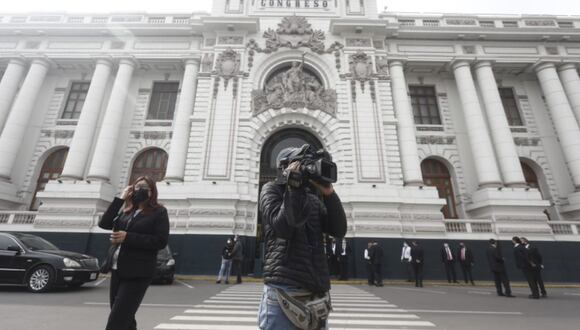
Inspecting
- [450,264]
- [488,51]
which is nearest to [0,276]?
[450,264]

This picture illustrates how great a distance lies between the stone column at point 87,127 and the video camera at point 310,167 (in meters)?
19.1

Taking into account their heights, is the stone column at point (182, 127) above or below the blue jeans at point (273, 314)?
above

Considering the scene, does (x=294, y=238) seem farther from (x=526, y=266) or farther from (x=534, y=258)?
(x=534, y=258)

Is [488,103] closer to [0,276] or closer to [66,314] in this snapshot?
[66,314]

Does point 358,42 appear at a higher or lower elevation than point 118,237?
higher

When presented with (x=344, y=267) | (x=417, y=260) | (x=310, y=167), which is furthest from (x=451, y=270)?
(x=310, y=167)

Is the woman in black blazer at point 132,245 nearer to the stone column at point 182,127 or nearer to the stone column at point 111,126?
the stone column at point 182,127

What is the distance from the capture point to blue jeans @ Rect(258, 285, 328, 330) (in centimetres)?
189

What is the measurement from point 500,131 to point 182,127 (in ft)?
65.7

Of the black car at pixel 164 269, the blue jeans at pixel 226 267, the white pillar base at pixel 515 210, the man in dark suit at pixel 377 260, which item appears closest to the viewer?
the black car at pixel 164 269

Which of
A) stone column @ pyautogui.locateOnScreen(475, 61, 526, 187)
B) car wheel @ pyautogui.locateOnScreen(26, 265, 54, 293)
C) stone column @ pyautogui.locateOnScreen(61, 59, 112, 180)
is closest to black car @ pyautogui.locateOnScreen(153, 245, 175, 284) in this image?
car wheel @ pyautogui.locateOnScreen(26, 265, 54, 293)

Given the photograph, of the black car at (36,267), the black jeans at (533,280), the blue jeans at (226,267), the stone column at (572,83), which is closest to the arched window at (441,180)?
the black jeans at (533,280)

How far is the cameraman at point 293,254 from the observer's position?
1818 mm

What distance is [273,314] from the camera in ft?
6.26
